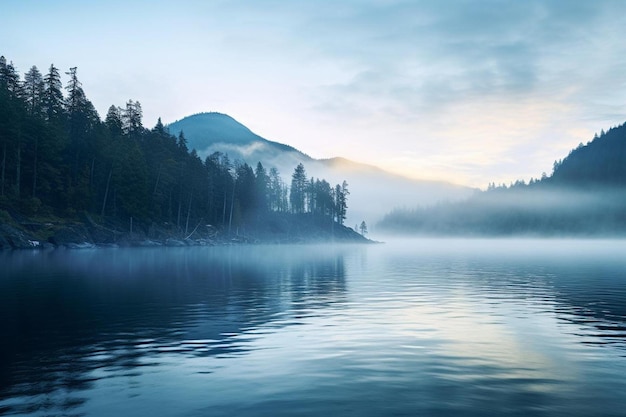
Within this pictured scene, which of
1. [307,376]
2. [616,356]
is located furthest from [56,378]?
[616,356]

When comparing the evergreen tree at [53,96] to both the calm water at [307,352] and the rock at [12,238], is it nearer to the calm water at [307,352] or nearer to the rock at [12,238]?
the rock at [12,238]

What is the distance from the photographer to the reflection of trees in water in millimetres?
14852

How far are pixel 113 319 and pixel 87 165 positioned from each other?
321 feet

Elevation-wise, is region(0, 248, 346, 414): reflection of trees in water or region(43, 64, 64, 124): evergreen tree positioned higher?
region(43, 64, 64, 124): evergreen tree

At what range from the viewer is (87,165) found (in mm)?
111625

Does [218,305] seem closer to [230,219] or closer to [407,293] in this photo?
[407,293]

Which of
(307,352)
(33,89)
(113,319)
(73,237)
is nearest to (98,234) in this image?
(73,237)

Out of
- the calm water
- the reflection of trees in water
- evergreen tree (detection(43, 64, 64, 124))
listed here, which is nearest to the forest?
evergreen tree (detection(43, 64, 64, 124))

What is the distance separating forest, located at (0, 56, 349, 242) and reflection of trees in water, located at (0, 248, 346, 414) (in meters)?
56.1

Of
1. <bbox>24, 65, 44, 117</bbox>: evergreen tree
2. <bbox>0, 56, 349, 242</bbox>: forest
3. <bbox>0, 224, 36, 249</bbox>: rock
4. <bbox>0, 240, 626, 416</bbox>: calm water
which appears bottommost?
<bbox>0, 240, 626, 416</bbox>: calm water

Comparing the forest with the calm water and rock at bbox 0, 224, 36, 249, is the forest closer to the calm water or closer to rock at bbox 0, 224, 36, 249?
rock at bbox 0, 224, 36, 249

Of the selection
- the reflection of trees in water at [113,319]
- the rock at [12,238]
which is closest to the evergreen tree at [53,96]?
the rock at [12,238]

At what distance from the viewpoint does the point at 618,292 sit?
37125 millimetres

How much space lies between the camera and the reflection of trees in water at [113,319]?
14.9 m
